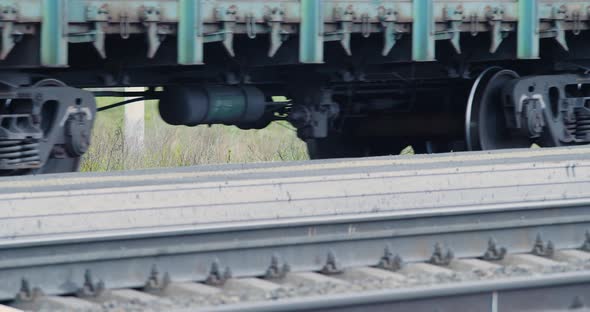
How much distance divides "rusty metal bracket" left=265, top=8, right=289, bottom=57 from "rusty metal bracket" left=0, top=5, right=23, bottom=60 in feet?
6.59

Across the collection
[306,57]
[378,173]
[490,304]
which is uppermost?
[306,57]

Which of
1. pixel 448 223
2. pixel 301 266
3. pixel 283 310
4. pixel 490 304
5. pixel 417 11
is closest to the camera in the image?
pixel 283 310

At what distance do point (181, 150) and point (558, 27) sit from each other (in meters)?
5.01

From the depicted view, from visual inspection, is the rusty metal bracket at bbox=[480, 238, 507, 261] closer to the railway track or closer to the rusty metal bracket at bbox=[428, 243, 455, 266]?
the railway track

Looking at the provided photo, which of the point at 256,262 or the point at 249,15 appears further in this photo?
the point at 249,15

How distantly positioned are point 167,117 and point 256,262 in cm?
362

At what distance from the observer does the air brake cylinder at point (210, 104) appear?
347 inches

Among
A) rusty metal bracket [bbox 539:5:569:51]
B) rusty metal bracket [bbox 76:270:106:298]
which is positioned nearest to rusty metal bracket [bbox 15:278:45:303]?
rusty metal bracket [bbox 76:270:106:298]

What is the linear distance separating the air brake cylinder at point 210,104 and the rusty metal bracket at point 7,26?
190cm

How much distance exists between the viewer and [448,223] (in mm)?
6363

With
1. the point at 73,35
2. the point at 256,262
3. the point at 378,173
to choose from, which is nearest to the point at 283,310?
the point at 256,262

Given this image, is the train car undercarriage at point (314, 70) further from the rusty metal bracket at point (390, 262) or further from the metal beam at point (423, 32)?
the rusty metal bracket at point (390, 262)

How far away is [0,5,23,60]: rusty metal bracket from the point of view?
7113 millimetres

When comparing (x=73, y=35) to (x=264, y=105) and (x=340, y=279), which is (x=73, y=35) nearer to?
(x=264, y=105)
